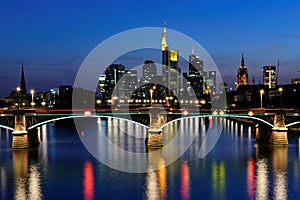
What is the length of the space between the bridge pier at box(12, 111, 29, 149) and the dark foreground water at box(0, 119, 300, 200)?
69.6 inches

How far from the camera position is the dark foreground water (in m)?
35.4

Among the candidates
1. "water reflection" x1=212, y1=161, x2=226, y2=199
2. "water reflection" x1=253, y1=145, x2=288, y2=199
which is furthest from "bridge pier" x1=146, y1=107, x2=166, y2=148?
"water reflection" x1=253, y1=145, x2=288, y2=199

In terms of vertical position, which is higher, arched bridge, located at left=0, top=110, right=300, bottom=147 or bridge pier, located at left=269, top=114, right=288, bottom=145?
arched bridge, located at left=0, top=110, right=300, bottom=147

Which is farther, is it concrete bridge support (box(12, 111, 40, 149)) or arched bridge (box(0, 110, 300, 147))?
arched bridge (box(0, 110, 300, 147))

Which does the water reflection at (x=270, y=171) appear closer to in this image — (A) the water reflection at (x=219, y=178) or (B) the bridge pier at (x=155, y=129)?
(A) the water reflection at (x=219, y=178)

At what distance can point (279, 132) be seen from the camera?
60.6 metres

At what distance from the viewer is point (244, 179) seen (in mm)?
40438

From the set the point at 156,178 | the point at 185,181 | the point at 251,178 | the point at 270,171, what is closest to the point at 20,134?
the point at 156,178

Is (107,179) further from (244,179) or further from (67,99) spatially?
(67,99)

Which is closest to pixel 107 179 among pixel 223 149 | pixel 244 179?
pixel 244 179

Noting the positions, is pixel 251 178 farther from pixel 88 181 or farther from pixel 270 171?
pixel 88 181

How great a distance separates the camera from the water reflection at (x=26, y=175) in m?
35.2

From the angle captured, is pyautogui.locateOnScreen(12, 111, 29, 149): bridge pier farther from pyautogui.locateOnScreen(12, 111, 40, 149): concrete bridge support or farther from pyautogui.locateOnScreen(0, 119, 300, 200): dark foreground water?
pyautogui.locateOnScreen(0, 119, 300, 200): dark foreground water

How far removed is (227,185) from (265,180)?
4.07 metres
